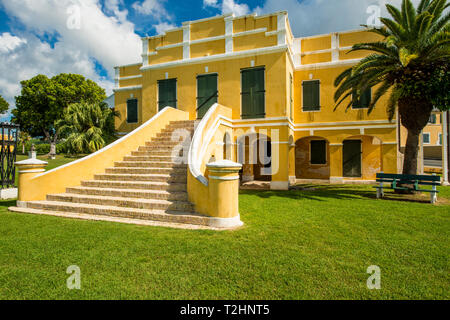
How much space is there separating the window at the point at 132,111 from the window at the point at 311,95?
10385 mm

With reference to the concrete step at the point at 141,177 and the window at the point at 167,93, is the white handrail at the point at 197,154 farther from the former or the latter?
the window at the point at 167,93

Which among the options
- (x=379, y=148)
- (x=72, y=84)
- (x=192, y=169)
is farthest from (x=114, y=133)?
(x=72, y=84)

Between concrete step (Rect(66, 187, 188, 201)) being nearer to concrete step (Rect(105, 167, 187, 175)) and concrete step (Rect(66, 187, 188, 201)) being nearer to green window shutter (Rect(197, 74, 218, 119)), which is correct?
concrete step (Rect(105, 167, 187, 175))

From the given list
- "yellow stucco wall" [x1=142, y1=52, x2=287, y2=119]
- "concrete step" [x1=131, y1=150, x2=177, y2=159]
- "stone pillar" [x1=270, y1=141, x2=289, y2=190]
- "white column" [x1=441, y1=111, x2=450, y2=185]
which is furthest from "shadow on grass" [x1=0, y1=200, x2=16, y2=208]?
"white column" [x1=441, y1=111, x2=450, y2=185]

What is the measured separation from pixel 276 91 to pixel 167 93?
5.94 m

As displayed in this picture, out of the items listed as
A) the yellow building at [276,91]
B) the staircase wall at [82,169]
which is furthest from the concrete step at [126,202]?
the yellow building at [276,91]

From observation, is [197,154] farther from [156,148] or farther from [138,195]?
[156,148]

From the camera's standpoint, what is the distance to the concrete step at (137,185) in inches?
269

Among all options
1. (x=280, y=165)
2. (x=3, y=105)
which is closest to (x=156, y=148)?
(x=280, y=165)

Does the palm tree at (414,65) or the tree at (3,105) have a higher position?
the tree at (3,105)

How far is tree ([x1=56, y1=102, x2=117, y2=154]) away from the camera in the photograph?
44.9ft

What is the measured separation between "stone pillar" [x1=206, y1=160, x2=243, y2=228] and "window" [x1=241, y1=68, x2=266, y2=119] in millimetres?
7108

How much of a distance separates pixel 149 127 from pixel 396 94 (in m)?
9.51

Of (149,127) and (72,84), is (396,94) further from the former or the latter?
(72,84)
